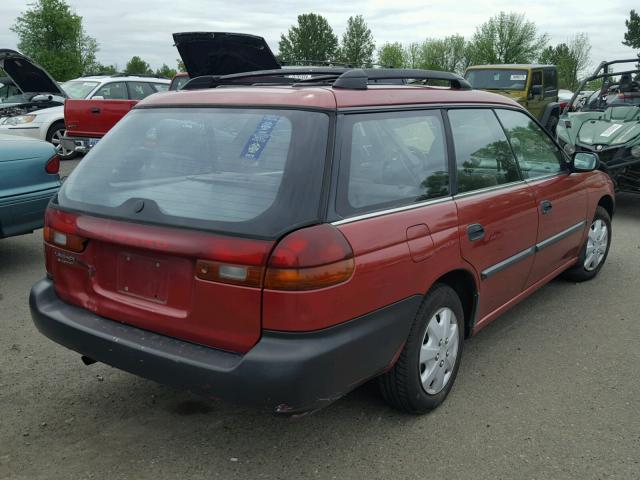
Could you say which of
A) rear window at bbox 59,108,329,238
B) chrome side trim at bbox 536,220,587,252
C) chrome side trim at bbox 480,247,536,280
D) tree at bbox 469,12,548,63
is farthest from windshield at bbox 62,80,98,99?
tree at bbox 469,12,548,63

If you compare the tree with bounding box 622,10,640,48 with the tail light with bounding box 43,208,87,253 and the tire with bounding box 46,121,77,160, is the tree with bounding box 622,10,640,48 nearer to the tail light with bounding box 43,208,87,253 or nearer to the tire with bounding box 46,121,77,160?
the tire with bounding box 46,121,77,160

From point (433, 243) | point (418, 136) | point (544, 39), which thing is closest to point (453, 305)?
point (433, 243)

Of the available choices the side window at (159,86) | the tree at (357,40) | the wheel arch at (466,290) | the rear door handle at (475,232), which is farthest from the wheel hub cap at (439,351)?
the tree at (357,40)

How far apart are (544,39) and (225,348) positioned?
61.2 m

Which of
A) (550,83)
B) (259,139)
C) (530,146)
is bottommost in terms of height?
(530,146)

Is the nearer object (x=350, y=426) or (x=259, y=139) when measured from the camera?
(x=259, y=139)

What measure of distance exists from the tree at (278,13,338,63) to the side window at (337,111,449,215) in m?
77.6

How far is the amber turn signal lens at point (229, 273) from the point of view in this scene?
2.29 metres

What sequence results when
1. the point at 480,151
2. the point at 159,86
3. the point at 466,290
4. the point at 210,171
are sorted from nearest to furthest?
the point at 210,171 → the point at 466,290 → the point at 480,151 → the point at 159,86

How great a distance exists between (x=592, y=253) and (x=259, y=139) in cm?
365

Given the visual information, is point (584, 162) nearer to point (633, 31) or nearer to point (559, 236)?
point (559, 236)

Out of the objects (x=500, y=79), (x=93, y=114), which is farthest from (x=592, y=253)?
(x=500, y=79)

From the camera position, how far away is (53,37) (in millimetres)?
41094

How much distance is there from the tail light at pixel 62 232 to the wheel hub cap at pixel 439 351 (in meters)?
1.68
